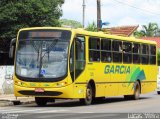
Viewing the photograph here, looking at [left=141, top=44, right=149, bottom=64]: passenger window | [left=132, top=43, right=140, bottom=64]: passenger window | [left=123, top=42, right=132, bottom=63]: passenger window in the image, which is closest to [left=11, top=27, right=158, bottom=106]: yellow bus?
[left=123, top=42, right=132, bottom=63]: passenger window

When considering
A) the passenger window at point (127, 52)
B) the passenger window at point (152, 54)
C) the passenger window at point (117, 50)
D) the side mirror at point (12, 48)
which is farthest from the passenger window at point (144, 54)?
the side mirror at point (12, 48)

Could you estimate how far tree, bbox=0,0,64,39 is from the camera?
41.9 metres

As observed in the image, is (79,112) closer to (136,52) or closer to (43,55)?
(43,55)

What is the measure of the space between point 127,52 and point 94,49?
3982 mm

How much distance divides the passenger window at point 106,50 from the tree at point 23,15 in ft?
51.6

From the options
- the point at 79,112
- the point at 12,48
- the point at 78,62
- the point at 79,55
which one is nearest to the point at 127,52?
the point at 79,55

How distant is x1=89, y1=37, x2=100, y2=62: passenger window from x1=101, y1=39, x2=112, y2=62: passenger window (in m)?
0.43

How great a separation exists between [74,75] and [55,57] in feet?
3.53

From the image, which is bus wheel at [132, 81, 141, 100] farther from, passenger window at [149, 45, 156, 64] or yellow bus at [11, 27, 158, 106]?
yellow bus at [11, 27, 158, 106]

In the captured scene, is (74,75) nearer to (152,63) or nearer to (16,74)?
(16,74)

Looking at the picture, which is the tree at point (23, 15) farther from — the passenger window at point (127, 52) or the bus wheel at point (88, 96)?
the bus wheel at point (88, 96)

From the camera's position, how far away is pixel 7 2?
42906 millimetres

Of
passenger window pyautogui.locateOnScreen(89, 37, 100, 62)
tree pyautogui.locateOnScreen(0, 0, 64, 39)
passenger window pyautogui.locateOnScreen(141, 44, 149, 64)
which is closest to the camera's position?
passenger window pyautogui.locateOnScreen(89, 37, 100, 62)

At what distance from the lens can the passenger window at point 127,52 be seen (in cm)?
2903
